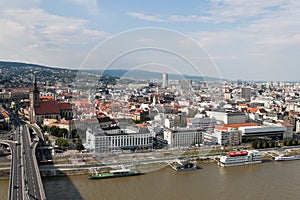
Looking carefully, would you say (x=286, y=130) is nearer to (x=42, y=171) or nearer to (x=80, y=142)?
(x=80, y=142)

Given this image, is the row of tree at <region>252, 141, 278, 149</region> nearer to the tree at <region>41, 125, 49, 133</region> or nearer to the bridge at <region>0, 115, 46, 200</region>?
the bridge at <region>0, 115, 46, 200</region>

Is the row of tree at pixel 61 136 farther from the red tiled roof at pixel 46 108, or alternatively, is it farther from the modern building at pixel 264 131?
the modern building at pixel 264 131

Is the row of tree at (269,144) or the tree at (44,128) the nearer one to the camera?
the row of tree at (269,144)

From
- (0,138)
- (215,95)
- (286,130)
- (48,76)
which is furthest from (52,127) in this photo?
Answer: (48,76)

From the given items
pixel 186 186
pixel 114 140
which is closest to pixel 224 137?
pixel 114 140

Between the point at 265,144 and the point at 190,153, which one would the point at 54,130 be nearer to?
the point at 190,153

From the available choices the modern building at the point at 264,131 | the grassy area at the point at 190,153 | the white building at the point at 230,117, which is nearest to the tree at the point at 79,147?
the grassy area at the point at 190,153
